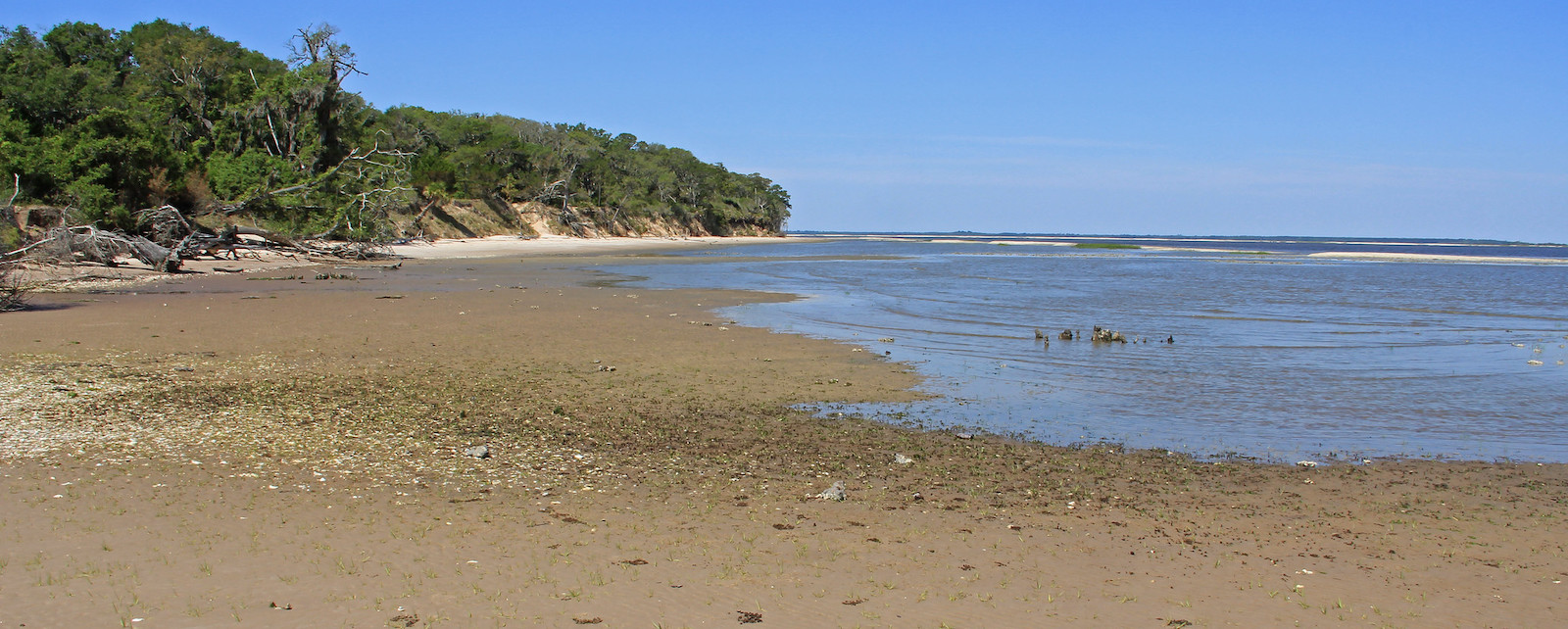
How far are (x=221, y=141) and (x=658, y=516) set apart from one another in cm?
4463

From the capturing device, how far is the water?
9.24m

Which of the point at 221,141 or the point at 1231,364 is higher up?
Result: the point at 221,141

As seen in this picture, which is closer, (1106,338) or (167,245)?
(1106,338)

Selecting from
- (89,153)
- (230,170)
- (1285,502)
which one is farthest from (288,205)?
(1285,502)

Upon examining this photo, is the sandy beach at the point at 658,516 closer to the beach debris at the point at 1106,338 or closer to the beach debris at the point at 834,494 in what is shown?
the beach debris at the point at 834,494

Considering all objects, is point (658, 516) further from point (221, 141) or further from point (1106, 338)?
point (221, 141)

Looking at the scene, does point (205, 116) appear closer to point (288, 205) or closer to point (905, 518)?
point (288, 205)

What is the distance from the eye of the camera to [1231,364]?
14039 millimetres

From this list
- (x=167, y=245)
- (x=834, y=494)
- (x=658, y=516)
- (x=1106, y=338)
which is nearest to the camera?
(x=658, y=516)

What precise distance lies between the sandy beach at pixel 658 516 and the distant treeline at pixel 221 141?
2273 centimetres

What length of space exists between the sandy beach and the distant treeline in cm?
2273

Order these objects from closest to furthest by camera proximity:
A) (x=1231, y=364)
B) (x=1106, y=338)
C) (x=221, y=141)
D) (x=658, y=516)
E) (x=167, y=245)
A: (x=658, y=516)
(x=1231, y=364)
(x=1106, y=338)
(x=167, y=245)
(x=221, y=141)

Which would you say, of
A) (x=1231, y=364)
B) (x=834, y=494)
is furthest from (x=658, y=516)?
(x=1231, y=364)

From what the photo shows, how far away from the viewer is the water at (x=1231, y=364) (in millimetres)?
9242
